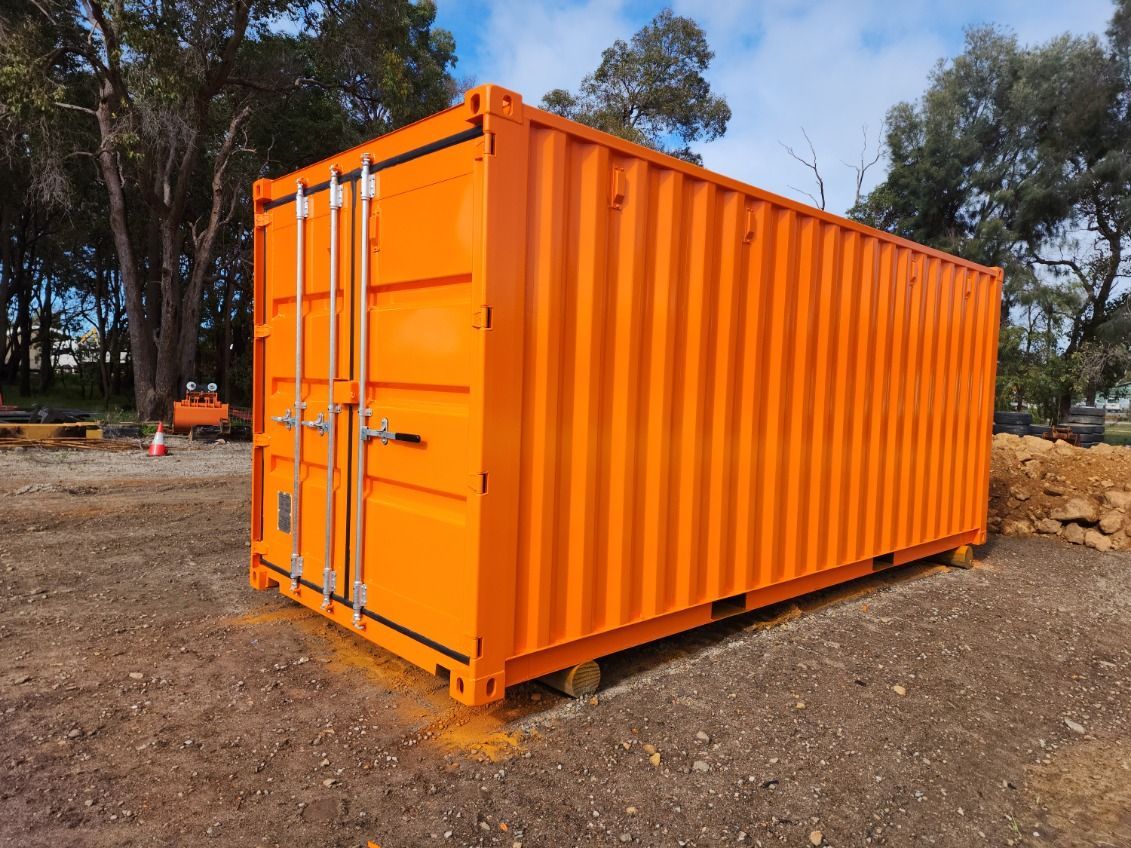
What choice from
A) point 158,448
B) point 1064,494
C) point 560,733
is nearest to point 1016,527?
point 1064,494

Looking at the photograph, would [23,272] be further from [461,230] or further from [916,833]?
[916,833]

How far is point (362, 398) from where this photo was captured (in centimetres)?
384

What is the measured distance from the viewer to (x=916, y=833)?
289cm

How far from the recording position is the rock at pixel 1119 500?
8.43 m

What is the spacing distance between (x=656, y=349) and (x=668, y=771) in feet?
6.73

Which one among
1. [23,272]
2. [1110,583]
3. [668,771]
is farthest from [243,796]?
[23,272]

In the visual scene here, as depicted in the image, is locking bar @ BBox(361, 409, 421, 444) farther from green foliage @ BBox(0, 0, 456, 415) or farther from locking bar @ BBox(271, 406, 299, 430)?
green foliage @ BBox(0, 0, 456, 415)

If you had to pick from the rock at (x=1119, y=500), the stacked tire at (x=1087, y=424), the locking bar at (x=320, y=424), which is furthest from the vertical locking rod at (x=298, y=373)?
the stacked tire at (x=1087, y=424)

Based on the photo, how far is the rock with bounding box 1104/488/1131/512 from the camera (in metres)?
8.43

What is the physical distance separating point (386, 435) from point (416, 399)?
9.8 inches

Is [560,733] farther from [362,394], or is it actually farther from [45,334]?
[45,334]

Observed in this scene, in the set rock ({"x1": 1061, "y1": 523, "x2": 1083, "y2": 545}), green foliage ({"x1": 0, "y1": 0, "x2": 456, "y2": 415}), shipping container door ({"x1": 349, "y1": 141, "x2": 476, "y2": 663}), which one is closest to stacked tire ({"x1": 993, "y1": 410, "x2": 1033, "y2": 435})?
rock ({"x1": 1061, "y1": 523, "x2": 1083, "y2": 545})

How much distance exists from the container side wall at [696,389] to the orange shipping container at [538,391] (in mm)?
16

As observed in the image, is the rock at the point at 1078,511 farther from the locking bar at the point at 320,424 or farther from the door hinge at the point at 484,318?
the locking bar at the point at 320,424
